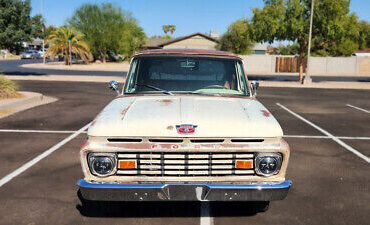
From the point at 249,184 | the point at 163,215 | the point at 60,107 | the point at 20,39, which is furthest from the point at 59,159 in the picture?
the point at 20,39

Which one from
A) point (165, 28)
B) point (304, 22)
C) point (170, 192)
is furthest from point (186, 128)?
point (165, 28)

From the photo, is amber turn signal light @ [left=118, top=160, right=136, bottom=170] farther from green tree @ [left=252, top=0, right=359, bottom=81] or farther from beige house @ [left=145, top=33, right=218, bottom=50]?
beige house @ [left=145, top=33, right=218, bottom=50]

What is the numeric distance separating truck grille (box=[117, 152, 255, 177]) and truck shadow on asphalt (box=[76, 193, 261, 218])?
0.85 metres

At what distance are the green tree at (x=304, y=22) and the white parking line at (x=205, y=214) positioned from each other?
70.3 ft

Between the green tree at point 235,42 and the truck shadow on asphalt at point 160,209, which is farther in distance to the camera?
the green tree at point 235,42

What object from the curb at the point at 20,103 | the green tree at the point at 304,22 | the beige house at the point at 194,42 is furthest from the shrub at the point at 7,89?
the beige house at the point at 194,42

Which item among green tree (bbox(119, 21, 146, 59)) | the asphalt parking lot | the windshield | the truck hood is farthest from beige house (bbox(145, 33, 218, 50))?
the truck hood

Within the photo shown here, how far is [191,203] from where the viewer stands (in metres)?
4.54

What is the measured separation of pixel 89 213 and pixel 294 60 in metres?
43.2

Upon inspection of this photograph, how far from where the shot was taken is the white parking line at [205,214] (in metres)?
4.05

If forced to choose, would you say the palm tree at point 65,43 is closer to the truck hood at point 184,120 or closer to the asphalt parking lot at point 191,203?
the asphalt parking lot at point 191,203

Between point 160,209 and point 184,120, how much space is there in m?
1.36

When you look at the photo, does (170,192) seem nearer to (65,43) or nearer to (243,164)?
Answer: (243,164)

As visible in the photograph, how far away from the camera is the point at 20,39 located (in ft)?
67.4
